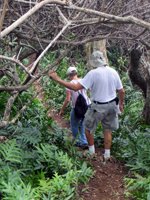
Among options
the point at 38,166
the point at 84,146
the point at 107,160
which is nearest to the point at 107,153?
the point at 107,160

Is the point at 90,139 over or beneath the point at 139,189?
over

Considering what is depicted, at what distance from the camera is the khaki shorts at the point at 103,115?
7309 millimetres

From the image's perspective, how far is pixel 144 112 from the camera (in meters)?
10.1

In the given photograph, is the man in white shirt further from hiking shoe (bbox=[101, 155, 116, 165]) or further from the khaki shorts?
hiking shoe (bbox=[101, 155, 116, 165])

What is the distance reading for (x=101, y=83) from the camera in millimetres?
7137

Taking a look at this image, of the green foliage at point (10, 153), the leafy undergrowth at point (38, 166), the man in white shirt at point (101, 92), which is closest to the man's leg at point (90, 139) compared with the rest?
the man in white shirt at point (101, 92)

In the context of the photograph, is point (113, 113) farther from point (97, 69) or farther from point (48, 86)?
point (48, 86)

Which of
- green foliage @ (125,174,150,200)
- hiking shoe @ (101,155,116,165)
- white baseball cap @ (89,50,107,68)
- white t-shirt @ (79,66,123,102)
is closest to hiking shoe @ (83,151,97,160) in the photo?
hiking shoe @ (101,155,116,165)

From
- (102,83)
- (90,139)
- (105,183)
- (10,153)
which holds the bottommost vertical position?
(105,183)

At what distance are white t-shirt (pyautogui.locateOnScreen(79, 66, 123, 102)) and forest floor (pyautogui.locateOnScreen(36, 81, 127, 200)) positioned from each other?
1.20 metres

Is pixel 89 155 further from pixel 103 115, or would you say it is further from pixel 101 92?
pixel 101 92

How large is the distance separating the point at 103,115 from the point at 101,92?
0.43m

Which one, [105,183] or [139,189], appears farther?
[105,183]

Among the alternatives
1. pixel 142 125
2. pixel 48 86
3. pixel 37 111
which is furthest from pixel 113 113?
pixel 48 86
